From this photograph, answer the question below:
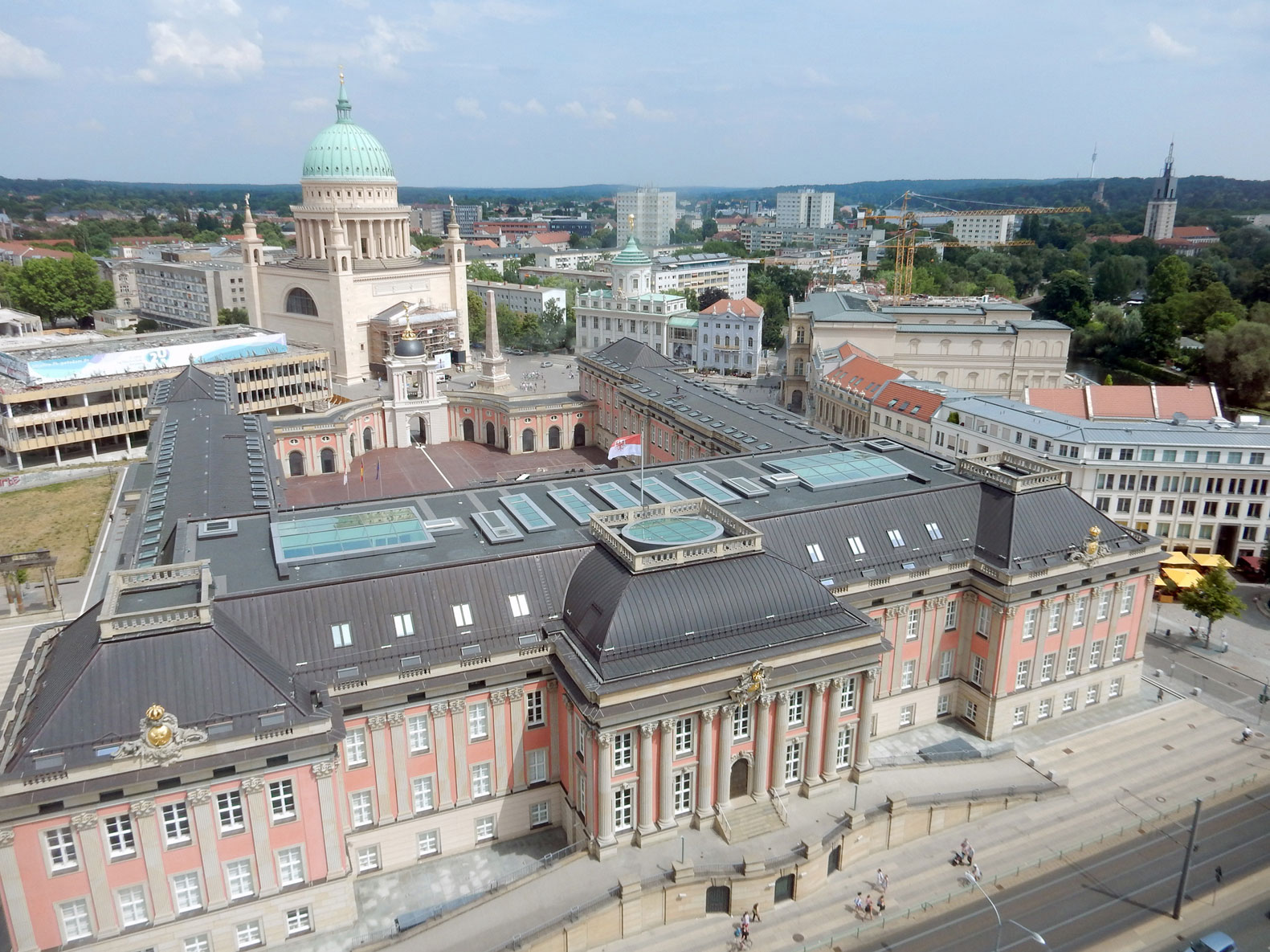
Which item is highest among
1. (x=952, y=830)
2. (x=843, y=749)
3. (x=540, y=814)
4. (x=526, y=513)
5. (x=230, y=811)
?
(x=526, y=513)

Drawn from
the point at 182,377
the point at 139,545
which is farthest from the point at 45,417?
the point at 139,545

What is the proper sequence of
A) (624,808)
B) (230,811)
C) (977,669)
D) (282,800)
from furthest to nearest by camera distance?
(977,669) → (624,808) → (282,800) → (230,811)

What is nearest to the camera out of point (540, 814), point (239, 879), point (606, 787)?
point (239, 879)

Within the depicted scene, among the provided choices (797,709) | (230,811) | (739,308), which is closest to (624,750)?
Answer: (797,709)

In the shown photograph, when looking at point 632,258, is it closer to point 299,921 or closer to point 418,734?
point 418,734

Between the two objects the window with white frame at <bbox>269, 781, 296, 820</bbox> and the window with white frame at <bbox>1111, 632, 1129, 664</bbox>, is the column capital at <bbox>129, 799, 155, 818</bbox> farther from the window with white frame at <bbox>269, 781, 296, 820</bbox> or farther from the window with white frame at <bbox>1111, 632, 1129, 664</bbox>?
the window with white frame at <bbox>1111, 632, 1129, 664</bbox>

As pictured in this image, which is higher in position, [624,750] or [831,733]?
[624,750]

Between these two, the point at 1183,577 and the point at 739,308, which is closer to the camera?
the point at 1183,577
